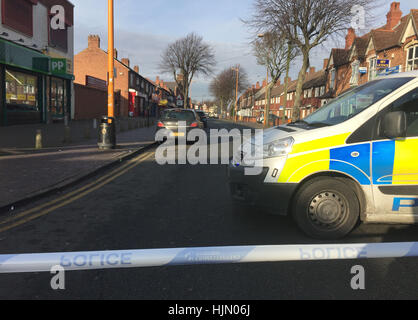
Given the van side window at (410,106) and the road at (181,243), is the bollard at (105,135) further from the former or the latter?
the van side window at (410,106)

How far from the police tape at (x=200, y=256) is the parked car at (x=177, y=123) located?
1242 centimetres

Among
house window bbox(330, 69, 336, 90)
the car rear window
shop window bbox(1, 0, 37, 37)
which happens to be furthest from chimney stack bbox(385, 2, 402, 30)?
shop window bbox(1, 0, 37, 37)

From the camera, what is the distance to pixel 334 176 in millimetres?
3768

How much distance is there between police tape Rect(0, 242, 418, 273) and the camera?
2033 millimetres

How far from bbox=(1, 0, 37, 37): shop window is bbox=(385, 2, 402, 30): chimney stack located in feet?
102

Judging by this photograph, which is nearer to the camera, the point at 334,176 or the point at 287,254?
the point at 287,254

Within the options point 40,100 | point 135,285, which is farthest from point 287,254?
point 40,100

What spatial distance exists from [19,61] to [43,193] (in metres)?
17.5

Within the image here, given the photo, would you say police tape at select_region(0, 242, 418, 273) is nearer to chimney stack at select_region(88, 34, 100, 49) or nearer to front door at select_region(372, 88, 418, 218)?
front door at select_region(372, 88, 418, 218)

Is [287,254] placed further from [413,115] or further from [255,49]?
[255,49]

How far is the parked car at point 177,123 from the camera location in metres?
14.4

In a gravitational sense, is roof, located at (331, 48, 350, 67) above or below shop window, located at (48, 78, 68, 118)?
above

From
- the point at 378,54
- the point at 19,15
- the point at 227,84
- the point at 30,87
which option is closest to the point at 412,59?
the point at 378,54

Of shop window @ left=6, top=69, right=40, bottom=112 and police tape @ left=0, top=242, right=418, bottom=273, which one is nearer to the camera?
police tape @ left=0, top=242, right=418, bottom=273
